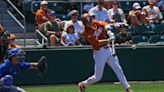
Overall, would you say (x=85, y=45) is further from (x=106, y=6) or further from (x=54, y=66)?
(x=106, y=6)

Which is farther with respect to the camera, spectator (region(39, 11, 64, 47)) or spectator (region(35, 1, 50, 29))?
spectator (region(35, 1, 50, 29))

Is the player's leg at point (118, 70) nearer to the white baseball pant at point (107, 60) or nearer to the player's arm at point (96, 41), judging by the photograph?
the white baseball pant at point (107, 60)

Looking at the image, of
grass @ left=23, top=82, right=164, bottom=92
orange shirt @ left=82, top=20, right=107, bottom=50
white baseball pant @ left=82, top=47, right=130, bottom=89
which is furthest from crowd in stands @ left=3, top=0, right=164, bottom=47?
white baseball pant @ left=82, top=47, right=130, bottom=89

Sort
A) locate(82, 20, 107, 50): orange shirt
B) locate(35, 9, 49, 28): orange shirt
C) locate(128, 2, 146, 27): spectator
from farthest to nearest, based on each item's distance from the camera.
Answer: locate(128, 2, 146, 27): spectator → locate(35, 9, 49, 28): orange shirt → locate(82, 20, 107, 50): orange shirt

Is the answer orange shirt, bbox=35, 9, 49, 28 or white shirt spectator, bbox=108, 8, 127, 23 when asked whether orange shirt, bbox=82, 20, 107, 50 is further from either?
white shirt spectator, bbox=108, 8, 127, 23

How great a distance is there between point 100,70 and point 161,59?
16.2 feet

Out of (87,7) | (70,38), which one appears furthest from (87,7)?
(70,38)

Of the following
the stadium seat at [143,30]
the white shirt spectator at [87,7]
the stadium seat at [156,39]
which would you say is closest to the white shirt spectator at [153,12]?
the stadium seat at [143,30]

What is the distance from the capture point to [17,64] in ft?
30.7

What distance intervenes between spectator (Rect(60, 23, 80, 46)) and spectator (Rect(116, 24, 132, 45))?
1388mm

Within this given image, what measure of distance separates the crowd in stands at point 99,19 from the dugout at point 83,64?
64cm

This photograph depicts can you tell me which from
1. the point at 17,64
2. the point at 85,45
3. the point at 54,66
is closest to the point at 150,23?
the point at 85,45

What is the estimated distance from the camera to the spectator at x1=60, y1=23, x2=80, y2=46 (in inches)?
649

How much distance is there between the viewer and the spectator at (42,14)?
1766 cm
